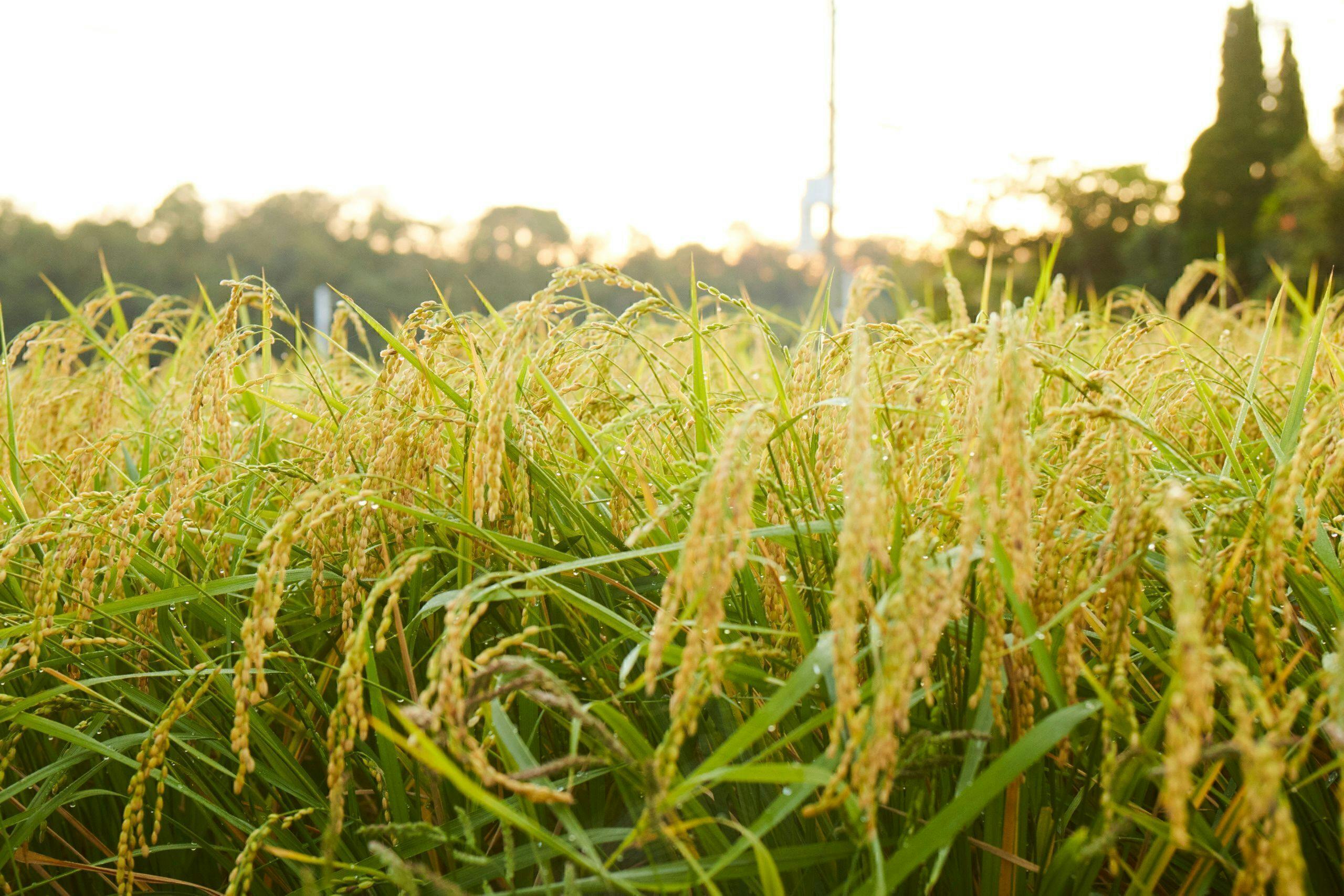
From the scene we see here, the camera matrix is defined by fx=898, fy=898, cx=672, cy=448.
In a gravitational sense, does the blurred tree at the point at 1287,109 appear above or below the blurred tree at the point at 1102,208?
above

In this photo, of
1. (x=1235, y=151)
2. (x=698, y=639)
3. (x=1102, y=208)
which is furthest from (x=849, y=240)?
(x=698, y=639)

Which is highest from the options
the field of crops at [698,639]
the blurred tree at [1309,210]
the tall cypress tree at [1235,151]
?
the tall cypress tree at [1235,151]

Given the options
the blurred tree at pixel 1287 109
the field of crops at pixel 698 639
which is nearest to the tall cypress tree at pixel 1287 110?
the blurred tree at pixel 1287 109

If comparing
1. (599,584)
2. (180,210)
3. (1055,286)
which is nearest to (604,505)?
(599,584)

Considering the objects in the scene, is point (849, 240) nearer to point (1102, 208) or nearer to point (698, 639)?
point (1102, 208)

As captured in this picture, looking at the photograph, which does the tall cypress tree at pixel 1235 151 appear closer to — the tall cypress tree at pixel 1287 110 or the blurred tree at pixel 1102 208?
the tall cypress tree at pixel 1287 110

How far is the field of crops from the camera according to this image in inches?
27.9

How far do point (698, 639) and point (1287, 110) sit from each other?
26178 millimetres

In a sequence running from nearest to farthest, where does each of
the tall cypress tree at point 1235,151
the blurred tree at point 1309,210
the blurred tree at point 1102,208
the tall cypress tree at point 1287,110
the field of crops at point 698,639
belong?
the field of crops at point 698,639
the blurred tree at point 1309,210
the tall cypress tree at point 1235,151
the tall cypress tree at point 1287,110
the blurred tree at point 1102,208

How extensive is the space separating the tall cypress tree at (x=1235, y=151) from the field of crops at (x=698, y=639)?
2197cm

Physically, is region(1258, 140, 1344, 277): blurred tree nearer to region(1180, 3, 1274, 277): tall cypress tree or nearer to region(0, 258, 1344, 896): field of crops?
region(1180, 3, 1274, 277): tall cypress tree

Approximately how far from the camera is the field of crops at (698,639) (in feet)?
2.32

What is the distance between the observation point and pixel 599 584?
1.18 metres

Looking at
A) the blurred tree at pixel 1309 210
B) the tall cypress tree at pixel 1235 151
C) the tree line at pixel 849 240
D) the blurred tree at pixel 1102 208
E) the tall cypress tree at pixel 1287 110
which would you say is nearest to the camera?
the blurred tree at pixel 1309 210
